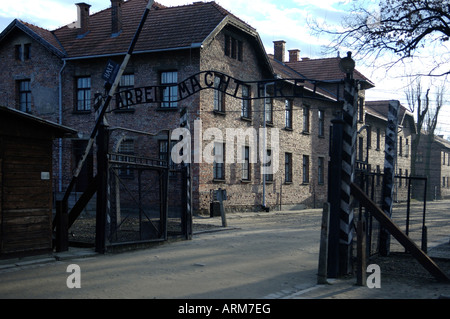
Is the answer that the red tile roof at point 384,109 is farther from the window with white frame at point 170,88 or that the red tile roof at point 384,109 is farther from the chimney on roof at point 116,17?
the chimney on roof at point 116,17

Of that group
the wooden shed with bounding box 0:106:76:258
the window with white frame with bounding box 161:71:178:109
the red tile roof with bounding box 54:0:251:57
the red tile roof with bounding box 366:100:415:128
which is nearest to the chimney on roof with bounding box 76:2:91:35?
the red tile roof with bounding box 54:0:251:57

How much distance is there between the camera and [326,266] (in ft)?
28.7

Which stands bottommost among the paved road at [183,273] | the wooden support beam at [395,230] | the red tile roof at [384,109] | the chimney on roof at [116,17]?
the paved road at [183,273]

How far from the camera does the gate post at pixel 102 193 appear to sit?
11586mm

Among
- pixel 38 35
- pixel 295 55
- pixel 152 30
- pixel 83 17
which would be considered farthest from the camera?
pixel 295 55

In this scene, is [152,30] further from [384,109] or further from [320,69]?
[384,109]

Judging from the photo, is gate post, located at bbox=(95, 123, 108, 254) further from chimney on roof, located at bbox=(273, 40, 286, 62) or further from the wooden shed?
chimney on roof, located at bbox=(273, 40, 286, 62)

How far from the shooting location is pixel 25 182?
34.4ft

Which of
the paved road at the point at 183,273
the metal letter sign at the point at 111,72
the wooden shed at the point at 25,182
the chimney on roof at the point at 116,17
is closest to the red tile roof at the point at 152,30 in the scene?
the chimney on roof at the point at 116,17

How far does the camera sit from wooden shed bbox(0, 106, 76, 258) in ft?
32.9

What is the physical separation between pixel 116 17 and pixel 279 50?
61.5ft

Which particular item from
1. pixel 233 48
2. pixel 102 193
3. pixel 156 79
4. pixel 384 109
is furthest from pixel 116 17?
pixel 384 109
